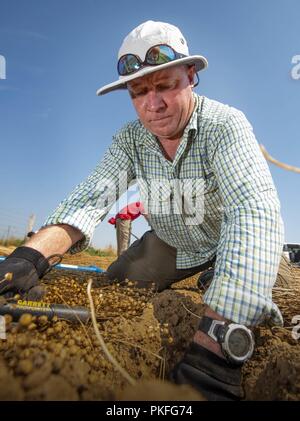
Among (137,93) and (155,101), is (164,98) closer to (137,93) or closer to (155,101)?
(155,101)

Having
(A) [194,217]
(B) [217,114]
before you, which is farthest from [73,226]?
(B) [217,114]

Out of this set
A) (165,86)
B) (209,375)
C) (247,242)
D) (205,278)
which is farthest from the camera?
(205,278)

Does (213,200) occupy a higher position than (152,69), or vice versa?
(152,69)

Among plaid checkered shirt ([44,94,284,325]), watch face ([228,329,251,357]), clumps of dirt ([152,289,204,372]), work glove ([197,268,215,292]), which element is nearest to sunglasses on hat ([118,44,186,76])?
plaid checkered shirt ([44,94,284,325])

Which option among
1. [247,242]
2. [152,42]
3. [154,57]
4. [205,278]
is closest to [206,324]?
[247,242]

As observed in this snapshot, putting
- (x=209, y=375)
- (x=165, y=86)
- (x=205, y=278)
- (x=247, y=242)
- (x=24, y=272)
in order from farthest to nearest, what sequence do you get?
(x=205, y=278)
(x=165, y=86)
(x=24, y=272)
(x=247, y=242)
(x=209, y=375)

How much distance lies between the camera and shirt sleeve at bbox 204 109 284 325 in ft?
3.97

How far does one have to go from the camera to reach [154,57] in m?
1.91

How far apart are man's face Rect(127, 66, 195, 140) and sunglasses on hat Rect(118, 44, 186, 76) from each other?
0.17 feet

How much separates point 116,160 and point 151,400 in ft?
6.09

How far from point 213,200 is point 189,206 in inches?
7.1

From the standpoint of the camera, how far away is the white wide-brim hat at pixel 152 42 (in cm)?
192

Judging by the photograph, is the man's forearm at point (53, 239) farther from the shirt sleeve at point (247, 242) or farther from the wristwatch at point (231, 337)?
the wristwatch at point (231, 337)

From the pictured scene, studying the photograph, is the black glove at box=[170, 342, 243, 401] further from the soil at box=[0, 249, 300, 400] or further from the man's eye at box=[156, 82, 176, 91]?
the man's eye at box=[156, 82, 176, 91]
